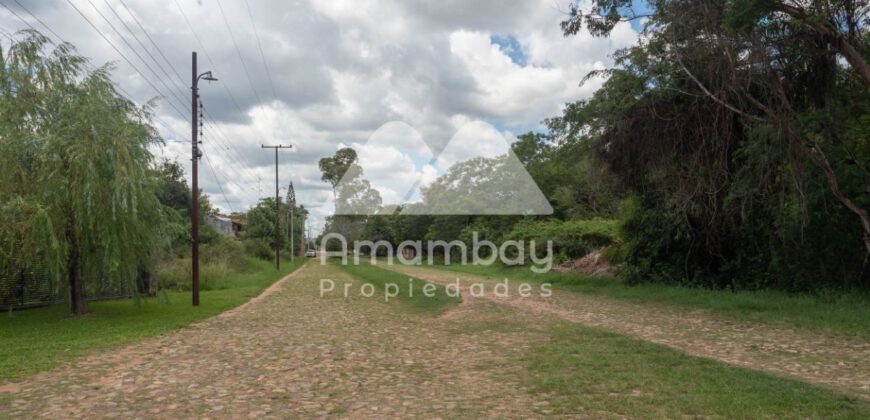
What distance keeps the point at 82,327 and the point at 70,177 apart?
3176mm

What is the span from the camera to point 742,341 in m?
9.13

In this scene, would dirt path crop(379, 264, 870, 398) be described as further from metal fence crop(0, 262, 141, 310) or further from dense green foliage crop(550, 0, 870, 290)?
metal fence crop(0, 262, 141, 310)

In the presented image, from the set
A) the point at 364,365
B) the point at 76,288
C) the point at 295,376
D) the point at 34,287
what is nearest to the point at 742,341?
Answer: the point at 364,365

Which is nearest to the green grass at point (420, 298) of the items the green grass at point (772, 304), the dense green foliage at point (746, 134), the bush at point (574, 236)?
the green grass at point (772, 304)

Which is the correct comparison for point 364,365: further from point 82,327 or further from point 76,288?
point 76,288

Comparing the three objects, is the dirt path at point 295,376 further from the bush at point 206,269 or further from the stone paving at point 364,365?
the bush at point 206,269

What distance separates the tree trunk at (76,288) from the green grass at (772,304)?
14.1 m

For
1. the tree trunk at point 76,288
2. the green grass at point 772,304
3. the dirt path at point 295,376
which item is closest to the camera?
the dirt path at point 295,376

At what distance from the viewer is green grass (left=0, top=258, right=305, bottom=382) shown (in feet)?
28.4

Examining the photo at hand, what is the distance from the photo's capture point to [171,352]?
938cm

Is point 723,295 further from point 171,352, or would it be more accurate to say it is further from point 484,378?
point 171,352

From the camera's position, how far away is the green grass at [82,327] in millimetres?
8656

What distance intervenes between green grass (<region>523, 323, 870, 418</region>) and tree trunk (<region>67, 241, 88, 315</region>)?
10.8 meters

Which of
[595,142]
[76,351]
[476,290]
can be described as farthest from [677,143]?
[76,351]
